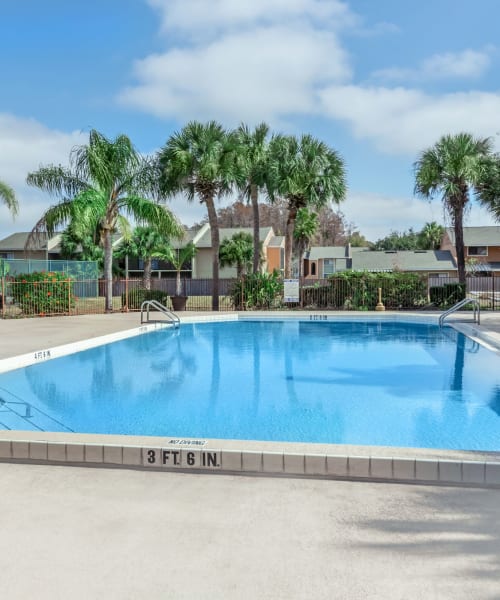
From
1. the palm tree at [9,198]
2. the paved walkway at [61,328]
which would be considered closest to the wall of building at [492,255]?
the paved walkway at [61,328]

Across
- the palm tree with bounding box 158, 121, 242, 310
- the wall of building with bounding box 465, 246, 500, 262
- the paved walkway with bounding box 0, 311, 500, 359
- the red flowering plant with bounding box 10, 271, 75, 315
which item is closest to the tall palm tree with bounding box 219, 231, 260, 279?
the palm tree with bounding box 158, 121, 242, 310

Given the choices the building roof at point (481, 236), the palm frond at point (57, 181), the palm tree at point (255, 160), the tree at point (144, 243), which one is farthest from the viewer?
the building roof at point (481, 236)

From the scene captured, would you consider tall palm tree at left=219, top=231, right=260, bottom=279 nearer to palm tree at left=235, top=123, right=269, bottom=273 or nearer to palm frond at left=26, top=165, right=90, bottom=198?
palm tree at left=235, top=123, right=269, bottom=273

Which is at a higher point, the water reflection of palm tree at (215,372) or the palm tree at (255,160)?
the palm tree at (255,160)

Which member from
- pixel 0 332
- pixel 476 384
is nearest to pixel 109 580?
pixel 476 384

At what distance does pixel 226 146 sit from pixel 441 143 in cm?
848

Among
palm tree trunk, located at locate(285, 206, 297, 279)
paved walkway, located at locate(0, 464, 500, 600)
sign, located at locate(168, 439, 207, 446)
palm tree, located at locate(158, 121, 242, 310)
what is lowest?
paved walkway, located at locate(0, 464, 500, 600)

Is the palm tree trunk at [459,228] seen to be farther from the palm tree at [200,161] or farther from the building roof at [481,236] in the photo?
the building roof at [481,236]

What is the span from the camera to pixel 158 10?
12859 millimetres

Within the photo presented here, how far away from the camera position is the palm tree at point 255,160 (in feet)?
73.5

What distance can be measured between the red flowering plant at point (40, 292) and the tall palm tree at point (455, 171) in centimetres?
1437

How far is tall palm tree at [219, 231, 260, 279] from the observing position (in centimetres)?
3550

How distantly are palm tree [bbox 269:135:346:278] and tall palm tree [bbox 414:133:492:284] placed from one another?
3.31 meters

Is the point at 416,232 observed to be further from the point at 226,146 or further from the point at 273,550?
the point at 273,550
